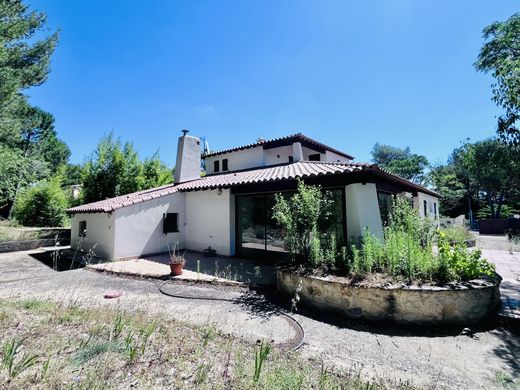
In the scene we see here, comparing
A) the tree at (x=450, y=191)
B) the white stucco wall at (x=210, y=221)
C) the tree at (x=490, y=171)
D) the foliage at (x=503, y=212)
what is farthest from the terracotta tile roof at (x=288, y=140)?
the foliage at (x=503, y=212)

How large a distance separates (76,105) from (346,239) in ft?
58.5

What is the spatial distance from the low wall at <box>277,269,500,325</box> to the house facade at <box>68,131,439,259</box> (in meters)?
2.78

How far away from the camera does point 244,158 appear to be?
15.6 m

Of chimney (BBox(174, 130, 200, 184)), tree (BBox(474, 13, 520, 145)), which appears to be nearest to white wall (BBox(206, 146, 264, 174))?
chimney (BBox(174, 130, 200, 184))

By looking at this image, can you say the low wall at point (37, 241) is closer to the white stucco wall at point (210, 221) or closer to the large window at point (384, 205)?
the white stucco wall at point (210, 221)

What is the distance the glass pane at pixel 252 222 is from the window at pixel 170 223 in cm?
408

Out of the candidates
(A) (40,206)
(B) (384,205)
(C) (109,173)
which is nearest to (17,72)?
(C) (109,173)

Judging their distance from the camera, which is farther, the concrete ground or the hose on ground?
the hose on ground

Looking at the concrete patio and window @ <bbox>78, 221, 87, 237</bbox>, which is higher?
window @ <bbox>78, 221, 87, 237</bbox>

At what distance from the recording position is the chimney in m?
15.2

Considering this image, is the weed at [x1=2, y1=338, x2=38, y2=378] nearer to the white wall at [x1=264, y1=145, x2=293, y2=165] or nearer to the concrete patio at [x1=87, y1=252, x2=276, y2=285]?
the concrete patio at [x1=87, y1=252, x2=276, y2=285]

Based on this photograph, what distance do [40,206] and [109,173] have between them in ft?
22.7

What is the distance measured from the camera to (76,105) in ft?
51.8

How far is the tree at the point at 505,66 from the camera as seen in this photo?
25.2 ft
